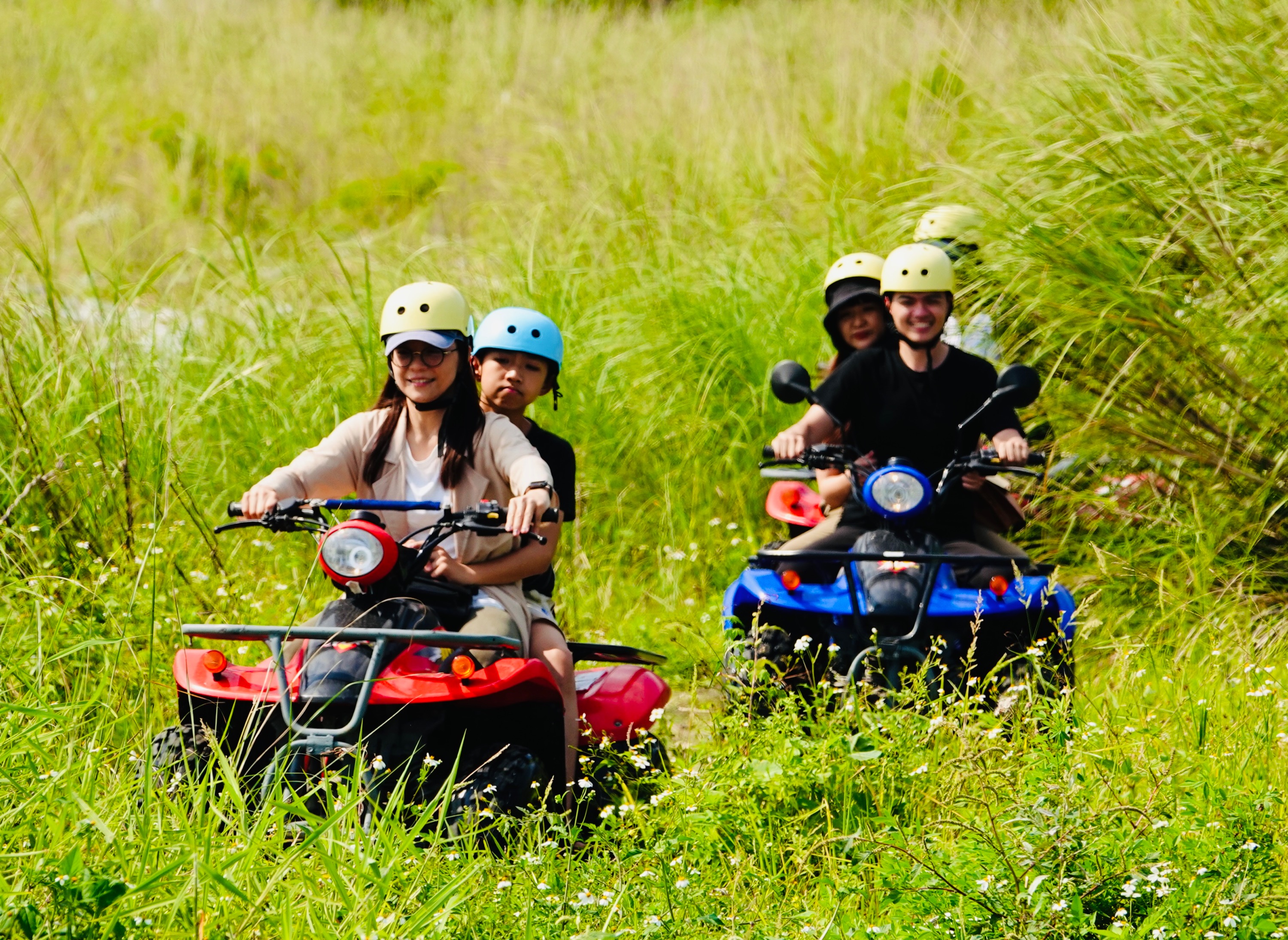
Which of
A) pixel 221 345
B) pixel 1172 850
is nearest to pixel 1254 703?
pixel 1172 850

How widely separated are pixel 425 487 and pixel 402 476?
0.08m

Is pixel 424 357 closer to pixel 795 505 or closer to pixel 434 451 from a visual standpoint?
pixel 434 451

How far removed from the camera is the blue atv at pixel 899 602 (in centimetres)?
444

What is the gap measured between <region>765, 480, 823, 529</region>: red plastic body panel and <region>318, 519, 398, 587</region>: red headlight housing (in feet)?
6.88

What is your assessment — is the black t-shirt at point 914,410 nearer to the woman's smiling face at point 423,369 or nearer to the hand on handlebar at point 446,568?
the woman's smiling face at point 423,369

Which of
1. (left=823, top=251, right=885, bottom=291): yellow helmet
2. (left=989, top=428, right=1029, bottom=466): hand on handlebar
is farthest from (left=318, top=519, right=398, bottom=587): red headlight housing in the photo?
(left=823, top=251, right=885, bottom=291): yellow helmet

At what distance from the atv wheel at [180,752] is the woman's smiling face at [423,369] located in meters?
1.10

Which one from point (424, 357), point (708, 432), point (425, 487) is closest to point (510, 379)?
point (424, 357)

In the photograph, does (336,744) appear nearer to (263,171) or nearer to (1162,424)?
(1162,424)

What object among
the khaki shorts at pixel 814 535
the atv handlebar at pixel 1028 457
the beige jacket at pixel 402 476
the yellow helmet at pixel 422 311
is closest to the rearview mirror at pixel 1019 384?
the atv handlebar at pixel 1028 457

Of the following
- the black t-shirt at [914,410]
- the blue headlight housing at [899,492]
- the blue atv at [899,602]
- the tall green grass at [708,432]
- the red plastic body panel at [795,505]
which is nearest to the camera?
the tall green grass at [708,432]

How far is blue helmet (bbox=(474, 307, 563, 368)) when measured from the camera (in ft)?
15.6

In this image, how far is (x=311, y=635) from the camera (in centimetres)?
363

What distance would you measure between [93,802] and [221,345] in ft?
13.1
